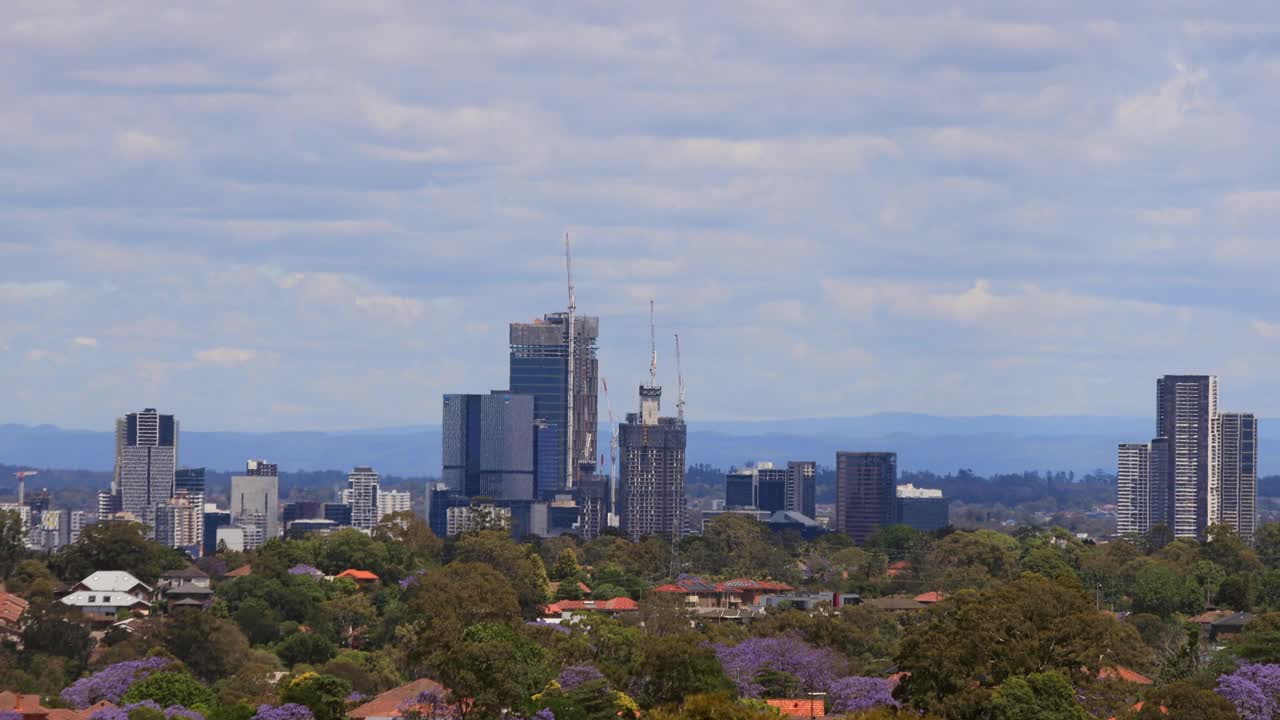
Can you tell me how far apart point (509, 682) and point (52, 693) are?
63.6ft

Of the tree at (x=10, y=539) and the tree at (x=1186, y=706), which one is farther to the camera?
the tree at (x=10, y=539)

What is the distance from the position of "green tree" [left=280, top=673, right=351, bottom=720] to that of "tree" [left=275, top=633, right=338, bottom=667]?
2242 cm

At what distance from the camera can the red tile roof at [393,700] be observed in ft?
212

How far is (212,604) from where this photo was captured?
9050 cm

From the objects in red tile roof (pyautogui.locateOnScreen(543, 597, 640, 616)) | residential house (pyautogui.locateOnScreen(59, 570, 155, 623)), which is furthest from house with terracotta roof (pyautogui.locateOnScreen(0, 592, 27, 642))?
red tile roof (pyautogui.locateOnScreen(543, 597, 640, 616))

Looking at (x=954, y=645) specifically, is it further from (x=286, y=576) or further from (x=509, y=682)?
A: (x=286, y=576)

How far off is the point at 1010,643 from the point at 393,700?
22.2 meters

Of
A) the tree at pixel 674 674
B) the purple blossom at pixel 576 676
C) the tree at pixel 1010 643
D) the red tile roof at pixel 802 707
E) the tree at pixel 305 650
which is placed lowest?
the tree at pixel 305 650

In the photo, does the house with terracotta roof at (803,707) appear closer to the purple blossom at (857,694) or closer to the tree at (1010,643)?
the purple blossom at (857,694)

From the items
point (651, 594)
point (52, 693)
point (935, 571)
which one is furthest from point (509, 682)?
point (935, 571)

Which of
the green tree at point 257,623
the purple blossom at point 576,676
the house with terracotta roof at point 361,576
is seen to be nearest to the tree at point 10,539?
the house with terracotta roof at point 361,576

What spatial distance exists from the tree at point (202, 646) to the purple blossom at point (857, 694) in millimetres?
24216

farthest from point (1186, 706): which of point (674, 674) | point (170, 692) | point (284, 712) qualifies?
point (170, 692)

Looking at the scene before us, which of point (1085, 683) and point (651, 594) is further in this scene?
point (651, 594)
